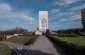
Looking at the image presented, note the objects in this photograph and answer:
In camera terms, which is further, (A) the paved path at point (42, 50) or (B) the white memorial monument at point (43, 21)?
(B) the white memorial monument at point (43, 21)

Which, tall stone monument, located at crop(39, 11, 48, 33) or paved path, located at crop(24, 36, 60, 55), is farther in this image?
tall stone monument, located at crop(39, 11, 48, 33)

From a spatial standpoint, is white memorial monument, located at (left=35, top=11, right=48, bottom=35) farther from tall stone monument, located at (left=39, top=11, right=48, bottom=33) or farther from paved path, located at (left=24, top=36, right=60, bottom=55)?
paved path, located at (left=24, top=36, right=60, bottom=55)

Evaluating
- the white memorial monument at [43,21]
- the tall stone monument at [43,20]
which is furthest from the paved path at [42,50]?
the tall stone monument at [43,20]

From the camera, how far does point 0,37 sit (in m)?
63.1

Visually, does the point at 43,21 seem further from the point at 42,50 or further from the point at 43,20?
the point at 42,50

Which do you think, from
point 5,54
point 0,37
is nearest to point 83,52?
point 5,54

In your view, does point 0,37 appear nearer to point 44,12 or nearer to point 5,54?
point 5,54

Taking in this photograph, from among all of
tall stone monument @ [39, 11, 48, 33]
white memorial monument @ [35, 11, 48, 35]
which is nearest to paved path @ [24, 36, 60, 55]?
white memorial monument @ [35, 11, 48, 35]

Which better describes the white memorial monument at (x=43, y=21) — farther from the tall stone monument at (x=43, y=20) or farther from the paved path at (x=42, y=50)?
the paved path at (x=42, y=50)

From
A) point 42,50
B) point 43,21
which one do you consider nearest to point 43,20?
point 43,21

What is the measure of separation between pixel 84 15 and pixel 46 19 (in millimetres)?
48444

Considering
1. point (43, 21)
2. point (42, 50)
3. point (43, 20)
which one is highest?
point (43, 20)

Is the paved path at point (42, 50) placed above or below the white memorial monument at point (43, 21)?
below

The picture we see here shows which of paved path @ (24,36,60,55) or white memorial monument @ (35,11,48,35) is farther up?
white memorial monument @ (35,11,48,35)
